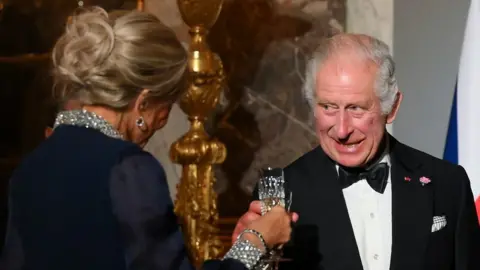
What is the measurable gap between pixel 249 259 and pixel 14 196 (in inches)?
22.4

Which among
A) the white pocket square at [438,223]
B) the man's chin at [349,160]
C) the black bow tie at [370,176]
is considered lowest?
the white pocket square at [438,223]

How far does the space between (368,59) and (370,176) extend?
1.11ft

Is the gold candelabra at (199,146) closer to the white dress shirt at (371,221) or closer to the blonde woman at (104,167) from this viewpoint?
the white dress shirt at (371,221)

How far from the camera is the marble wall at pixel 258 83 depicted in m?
4.18

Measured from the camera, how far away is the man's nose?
8.36ft

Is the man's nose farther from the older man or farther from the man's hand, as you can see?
the man's hand

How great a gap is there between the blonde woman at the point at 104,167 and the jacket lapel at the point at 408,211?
58 centimetres

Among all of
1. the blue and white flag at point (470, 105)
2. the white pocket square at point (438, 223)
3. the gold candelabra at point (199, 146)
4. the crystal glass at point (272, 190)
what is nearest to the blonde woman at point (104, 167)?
the crystal glass at point (272, 190)

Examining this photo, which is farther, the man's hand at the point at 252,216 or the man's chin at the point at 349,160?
the man's chin at the point at 349,160

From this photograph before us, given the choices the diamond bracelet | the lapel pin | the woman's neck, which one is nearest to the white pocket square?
the lapel pin

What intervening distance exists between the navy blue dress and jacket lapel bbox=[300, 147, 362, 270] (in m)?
0.65

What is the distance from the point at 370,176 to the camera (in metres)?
2.63

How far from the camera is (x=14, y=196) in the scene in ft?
6.77

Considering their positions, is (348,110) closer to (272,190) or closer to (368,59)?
(368,59)
